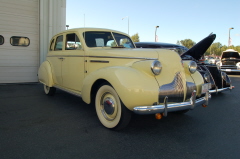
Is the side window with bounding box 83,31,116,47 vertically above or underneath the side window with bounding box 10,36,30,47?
underneath

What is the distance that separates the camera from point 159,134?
3.05 m

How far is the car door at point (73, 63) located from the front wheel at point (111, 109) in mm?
816

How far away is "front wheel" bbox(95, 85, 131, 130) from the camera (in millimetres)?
2939

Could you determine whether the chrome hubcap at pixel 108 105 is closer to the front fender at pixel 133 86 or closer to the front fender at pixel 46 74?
the front fender at pixel 133 86

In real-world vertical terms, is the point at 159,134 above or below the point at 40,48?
below

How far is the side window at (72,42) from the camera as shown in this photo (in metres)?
4.15

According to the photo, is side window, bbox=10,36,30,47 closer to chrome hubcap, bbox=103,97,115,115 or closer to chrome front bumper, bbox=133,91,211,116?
chrome hubcap, bbox=103,97,115,115

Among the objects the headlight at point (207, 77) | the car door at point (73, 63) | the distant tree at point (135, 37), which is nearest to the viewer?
the car door at point (73, 63)

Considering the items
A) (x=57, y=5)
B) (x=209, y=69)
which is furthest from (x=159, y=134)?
(x=57, y=5)

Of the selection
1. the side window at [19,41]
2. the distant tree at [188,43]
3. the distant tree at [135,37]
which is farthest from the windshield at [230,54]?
the distant tree at [188,43]

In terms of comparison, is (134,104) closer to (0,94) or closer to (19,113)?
(19,113)

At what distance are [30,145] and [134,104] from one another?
1.43 meters

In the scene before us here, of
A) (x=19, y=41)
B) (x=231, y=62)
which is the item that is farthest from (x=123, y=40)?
(x=231, y=62)

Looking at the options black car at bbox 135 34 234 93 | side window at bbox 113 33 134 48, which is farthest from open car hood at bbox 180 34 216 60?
side window at bbox 113 33 134 48
